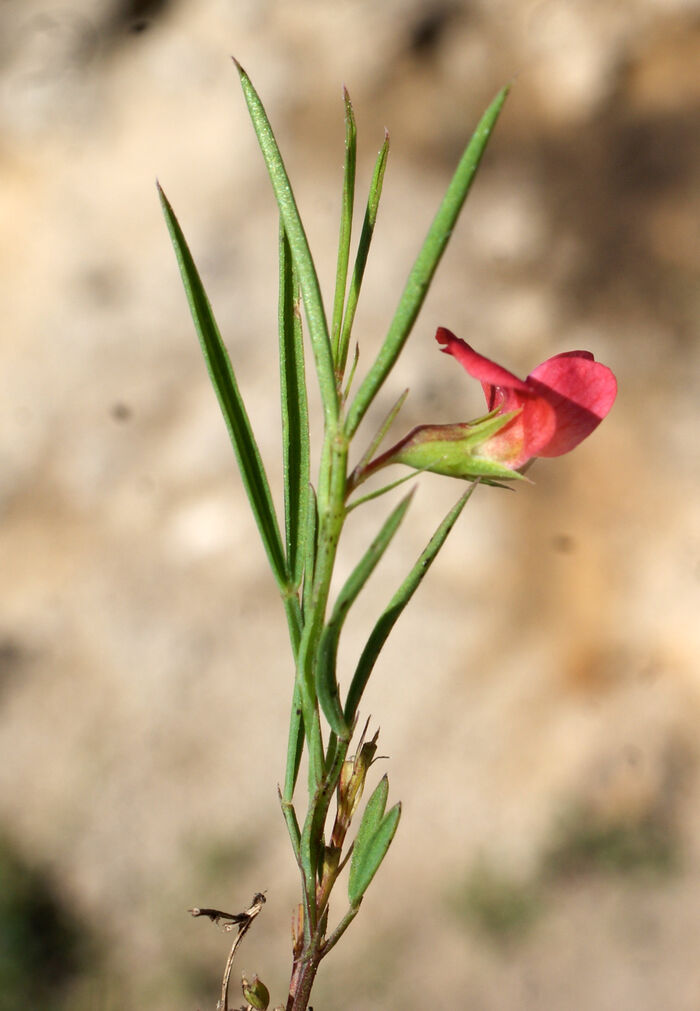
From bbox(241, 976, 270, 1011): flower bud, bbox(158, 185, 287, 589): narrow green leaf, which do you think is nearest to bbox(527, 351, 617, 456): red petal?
bbox(158, 185, 287, 589): narrow green leaf

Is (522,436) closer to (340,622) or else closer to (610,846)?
(340,622)

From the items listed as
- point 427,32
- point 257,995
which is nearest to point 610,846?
point 257,995

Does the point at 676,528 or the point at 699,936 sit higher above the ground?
the point at 676,528

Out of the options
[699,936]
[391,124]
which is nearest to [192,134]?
[391,124]

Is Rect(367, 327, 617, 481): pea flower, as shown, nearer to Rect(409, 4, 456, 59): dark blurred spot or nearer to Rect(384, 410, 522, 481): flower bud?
Rect(384, 410, 522, 481): flower bud

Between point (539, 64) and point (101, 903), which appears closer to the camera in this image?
point (101, 903)

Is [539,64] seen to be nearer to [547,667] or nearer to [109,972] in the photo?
[547,667]

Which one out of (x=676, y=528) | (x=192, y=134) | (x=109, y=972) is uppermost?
(x=192, y=134)
